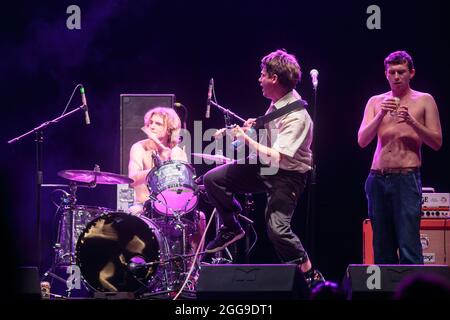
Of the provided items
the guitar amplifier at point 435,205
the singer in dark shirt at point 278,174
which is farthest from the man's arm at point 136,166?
the guitar amplifier at point 435,205

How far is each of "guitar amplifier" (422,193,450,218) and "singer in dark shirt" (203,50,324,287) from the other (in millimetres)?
2165

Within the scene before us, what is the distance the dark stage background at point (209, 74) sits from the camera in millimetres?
8602

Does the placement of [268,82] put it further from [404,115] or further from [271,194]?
[404,115]

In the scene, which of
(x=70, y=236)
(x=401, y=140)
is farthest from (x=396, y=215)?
(x=70, y=236)

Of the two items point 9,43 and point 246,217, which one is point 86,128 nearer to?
point 9,43

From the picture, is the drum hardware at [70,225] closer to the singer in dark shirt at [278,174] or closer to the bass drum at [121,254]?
the bass drum at [121,254]

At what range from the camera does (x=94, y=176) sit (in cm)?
706

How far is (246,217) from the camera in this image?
745 cm

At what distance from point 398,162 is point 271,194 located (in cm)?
120

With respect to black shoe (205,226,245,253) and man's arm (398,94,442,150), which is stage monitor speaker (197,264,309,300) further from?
man's arm (398,94,442,150)

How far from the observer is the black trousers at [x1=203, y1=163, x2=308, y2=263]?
5.52 m

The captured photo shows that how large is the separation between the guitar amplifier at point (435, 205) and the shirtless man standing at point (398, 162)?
1.56 m
